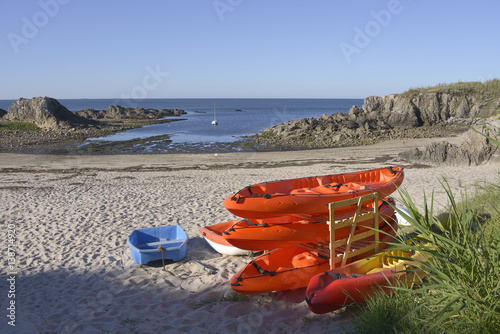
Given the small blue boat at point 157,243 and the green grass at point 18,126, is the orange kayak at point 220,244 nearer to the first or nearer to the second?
the small blue boat at point 157,243

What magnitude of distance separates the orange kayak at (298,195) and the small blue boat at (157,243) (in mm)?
1647

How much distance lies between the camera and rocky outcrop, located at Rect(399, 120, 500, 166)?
1529cm

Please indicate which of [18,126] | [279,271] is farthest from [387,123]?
[18,126]

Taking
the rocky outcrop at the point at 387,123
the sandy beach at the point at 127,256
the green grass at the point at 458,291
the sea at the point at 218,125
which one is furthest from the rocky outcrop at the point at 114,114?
the green grass at the point at 458,291

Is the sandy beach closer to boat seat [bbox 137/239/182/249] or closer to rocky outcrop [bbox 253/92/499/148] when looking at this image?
Result: boat seat [bbox 137/239/182/249]

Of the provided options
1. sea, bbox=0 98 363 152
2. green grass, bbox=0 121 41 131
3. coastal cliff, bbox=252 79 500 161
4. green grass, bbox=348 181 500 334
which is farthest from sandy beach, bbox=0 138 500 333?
green grass, bbox=0 121 41 131

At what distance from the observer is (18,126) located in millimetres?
36250

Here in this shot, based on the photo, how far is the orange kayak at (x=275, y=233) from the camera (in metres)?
5.65

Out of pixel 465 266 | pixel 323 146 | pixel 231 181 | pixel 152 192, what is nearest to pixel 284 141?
pixel 323 146

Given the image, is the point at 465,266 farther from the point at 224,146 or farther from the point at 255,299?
the point at 224,146

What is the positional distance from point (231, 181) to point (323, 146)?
14.3 metres

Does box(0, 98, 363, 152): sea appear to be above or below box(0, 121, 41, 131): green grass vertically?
below

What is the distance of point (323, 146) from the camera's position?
89.6 feet

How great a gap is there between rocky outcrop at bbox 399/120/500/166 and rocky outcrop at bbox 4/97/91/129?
1275 inches
